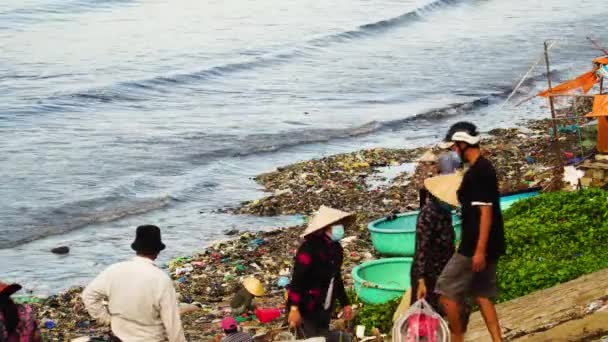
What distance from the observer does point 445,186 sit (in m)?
7.51

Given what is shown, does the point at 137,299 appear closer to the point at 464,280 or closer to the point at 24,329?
the point at 24,329

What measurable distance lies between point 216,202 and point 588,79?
7.67 metres

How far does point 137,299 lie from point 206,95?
29.2 m

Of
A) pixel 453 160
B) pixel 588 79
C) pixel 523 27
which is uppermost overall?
pixel 453 160

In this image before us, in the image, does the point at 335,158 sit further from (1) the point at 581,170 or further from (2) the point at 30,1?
(2) the point at 30,1

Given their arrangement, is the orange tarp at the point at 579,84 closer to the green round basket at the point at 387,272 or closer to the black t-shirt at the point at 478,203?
the green round basket at the point at 387,272

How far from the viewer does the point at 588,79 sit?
16719 millimetres

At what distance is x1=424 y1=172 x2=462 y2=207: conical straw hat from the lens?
7.40 metres

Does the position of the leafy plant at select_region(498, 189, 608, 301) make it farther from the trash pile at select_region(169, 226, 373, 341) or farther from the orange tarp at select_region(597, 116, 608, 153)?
the orange tarp at select_region(597, 116, 608, 153)

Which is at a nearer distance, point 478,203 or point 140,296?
point 140,296

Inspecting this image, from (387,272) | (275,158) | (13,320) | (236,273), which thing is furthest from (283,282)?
(275,158)

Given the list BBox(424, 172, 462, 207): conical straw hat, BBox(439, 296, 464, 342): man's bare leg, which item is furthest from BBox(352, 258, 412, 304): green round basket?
BBox(424, 172, 462, 207): conical straw hat

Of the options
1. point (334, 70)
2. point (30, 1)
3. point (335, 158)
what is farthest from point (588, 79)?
point (30, 1)

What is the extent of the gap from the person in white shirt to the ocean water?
900cm
